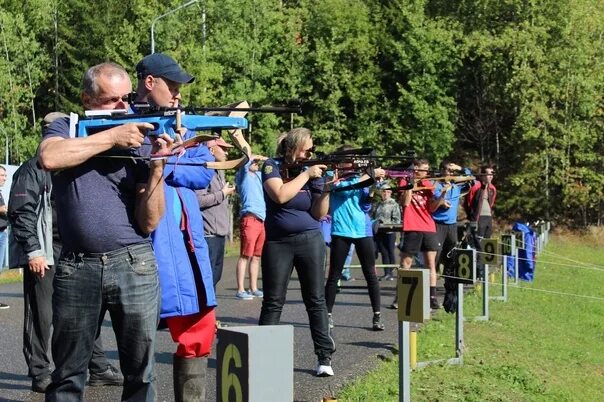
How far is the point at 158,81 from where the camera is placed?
5594mm

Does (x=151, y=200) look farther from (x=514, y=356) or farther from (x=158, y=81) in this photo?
(x=514, y=356)

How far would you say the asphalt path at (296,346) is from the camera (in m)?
7.87

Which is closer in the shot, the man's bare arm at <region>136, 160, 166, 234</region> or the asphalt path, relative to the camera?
the man's bare arm at <region>136, 160, 166, 234</region>

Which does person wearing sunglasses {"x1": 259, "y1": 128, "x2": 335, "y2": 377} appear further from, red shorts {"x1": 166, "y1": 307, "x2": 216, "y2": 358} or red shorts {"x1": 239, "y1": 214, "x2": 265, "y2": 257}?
red shorts {"x1": 239, "y1": 214, "x2": 265, "y2": 257}

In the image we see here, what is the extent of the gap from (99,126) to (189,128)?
0.44 m

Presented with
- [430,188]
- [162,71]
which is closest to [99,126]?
[162,71]

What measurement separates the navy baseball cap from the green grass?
3027 millimetres

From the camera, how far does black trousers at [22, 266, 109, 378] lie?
778 centimetres

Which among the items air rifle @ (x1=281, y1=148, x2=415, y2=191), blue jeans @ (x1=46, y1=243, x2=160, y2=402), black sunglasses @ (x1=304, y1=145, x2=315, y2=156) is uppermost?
black sunglasses @ (x1=304, y1=145, x2=315, y2=156)

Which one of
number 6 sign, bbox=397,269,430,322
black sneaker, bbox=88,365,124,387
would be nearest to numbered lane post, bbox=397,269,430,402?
number 6 sign, bbox=397,269,430,322

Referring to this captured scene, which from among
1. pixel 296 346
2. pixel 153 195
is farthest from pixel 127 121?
pixel 296 346

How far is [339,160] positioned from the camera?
26.5ft

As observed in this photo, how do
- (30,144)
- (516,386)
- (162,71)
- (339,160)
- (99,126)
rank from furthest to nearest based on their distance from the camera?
(30,144) < (516,386) < (339,160) < (162,71) < (99,126)

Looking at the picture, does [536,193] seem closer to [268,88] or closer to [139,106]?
[268,88]
